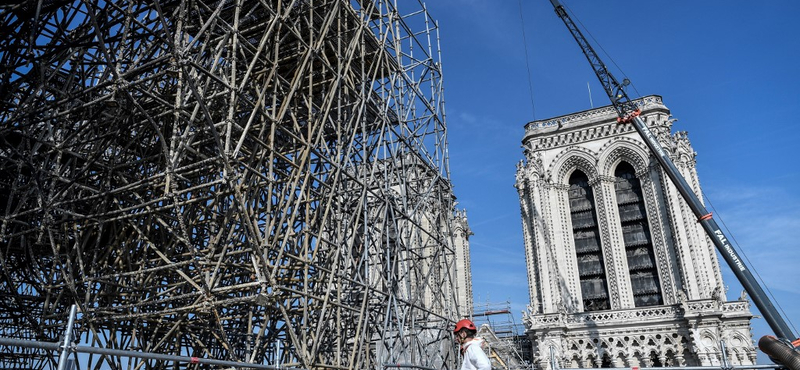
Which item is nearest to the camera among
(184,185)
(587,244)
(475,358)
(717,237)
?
(475,358)

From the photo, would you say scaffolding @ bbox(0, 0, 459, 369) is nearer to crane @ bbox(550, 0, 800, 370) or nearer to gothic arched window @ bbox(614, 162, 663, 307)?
crane @ bbox(550, 0, 800, 370)

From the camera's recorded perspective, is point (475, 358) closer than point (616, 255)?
Yes

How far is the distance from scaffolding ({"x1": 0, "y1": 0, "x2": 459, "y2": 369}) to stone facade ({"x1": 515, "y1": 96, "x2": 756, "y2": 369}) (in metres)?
14.1

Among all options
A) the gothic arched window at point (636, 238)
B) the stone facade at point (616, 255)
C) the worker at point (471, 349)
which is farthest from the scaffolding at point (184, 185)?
the gothic arched window at point (636, 238)

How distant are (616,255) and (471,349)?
26.3 metres

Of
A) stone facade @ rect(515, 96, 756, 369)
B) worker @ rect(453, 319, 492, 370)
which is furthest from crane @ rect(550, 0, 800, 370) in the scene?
worker @ rect(453, 319, 492, 370)

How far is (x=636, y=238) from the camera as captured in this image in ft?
98.8

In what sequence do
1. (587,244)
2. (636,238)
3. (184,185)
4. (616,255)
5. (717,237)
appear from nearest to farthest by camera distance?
(184,185) < (717,237) < (616,255) < (636,238) < (587,244)

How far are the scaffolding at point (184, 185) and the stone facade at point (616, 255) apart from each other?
14067mm

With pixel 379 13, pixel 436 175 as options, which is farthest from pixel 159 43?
pixel 436 175

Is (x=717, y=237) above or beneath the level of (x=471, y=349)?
above

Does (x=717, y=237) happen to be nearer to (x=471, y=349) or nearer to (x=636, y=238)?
(x=636, y=238)

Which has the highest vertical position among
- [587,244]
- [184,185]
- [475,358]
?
[587,244]

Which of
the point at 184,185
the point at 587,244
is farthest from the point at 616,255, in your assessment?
the point at 184,185
